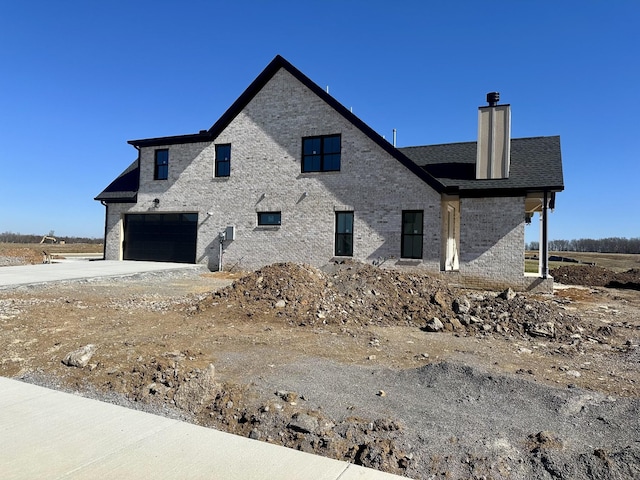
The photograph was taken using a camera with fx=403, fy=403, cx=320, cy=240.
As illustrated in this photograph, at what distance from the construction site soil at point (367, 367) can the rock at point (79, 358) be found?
0.08 ft

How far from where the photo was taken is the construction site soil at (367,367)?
3.60 meters

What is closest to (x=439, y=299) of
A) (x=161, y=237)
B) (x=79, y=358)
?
(x=79, y=358)

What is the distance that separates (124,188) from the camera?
23.5 m

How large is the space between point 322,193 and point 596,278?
1404 cm

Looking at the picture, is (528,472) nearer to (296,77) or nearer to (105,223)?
(296,77)

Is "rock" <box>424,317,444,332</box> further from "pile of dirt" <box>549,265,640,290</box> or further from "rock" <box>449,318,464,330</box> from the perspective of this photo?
"pile of dirt" <box>549,265,640,290</box>

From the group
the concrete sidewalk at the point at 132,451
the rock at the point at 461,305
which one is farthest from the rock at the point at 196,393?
the rock at the point at 461,305

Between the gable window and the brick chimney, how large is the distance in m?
5.90

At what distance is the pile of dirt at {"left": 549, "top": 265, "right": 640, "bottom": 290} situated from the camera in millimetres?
18219

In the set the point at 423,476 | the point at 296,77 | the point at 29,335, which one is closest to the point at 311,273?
the point at 29,335

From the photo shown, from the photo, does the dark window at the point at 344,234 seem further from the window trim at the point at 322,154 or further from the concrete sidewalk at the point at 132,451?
the concrete sidewalk at the point at 132,451

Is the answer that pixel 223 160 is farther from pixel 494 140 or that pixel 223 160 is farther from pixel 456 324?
pixel 456 324

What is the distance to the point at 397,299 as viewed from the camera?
10.1 metres

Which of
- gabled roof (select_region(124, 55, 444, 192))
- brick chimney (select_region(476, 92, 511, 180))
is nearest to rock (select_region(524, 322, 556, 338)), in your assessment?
→ gabled roof (select_region(124, 55, 444, 192))
